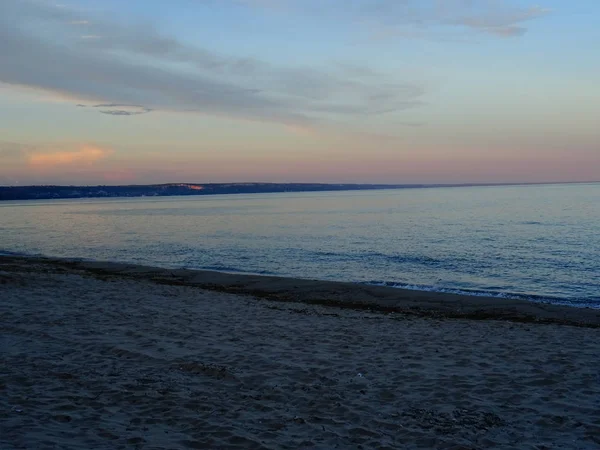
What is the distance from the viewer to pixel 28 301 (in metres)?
15.3

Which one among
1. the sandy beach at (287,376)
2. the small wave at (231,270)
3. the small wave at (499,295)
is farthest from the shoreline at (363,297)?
the small wave at (231,270)

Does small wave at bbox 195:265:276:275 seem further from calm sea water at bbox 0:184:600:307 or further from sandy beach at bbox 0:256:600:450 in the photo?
sandy beach at bbox 0:256:600:450

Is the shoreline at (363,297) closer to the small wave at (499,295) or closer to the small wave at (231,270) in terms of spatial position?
the small wave at (499,295)

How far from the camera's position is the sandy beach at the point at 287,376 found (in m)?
6.71

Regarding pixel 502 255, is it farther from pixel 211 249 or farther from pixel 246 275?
pixel 211 249

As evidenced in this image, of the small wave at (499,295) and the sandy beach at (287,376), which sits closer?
the sandy beach at (287,376)

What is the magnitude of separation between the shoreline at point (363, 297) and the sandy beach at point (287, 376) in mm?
279

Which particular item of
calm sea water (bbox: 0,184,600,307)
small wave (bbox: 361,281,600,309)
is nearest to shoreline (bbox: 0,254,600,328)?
small wave (bbox: 361,281,600,309)

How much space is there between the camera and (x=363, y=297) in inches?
795

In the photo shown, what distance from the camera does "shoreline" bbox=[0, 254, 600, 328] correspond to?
54.6ft

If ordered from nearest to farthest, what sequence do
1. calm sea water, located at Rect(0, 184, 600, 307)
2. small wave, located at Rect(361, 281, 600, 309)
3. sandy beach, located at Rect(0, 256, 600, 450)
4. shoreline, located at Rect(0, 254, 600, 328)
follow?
sandy beach, located at Rect(0, 256, 600, 450), shoreline, located at Rect(0, 254, 600, 328), small wave, located at Rect(361, 281, 600, 309), calm sea water, located at Rect(0, 184, 600, 307)

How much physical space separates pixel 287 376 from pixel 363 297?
37.3 feet

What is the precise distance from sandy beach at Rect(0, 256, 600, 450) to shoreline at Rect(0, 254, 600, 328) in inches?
11.0

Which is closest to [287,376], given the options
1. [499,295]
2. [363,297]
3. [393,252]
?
[363,297]
